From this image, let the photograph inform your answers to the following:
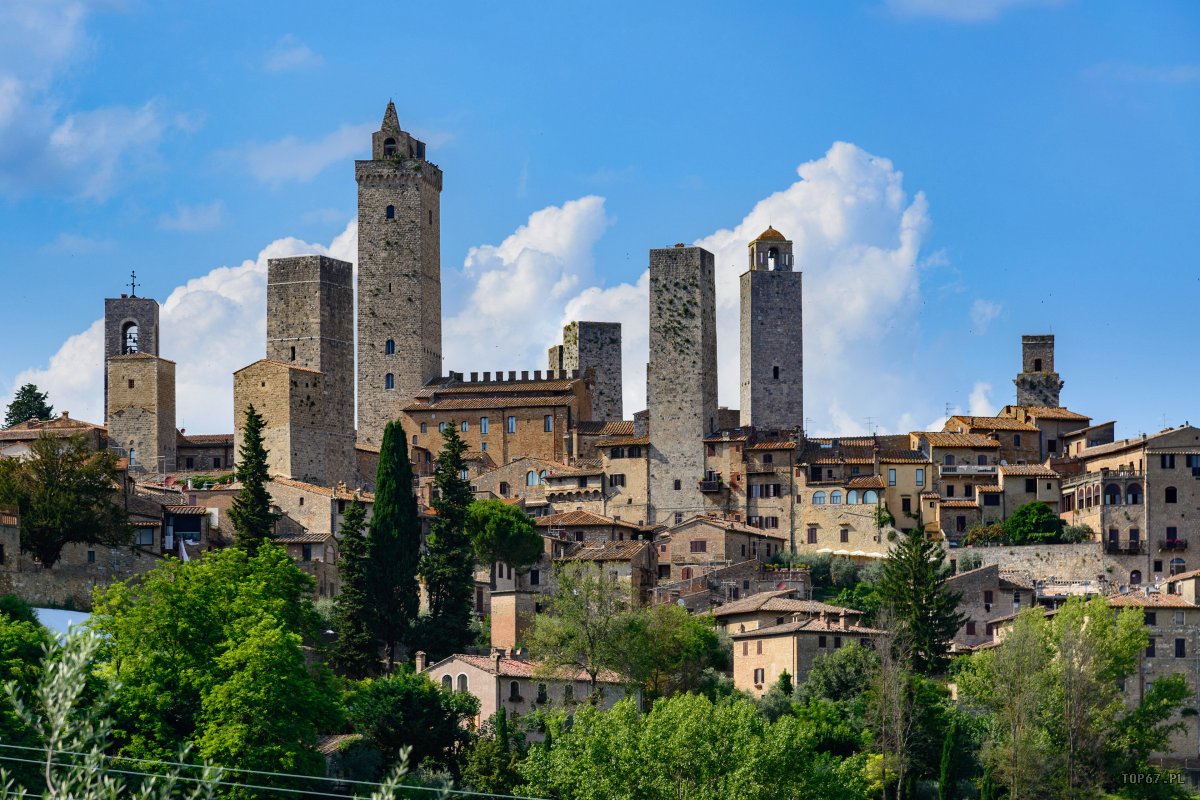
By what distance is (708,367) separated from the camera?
8956 centimetres

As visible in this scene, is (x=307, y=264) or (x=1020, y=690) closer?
(x=1020, y=690)

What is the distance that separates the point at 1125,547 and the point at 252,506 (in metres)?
31.6

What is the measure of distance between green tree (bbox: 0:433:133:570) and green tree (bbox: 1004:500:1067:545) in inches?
1282

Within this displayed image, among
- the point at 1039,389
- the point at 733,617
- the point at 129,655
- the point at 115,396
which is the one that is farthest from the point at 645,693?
the point at 1039,389

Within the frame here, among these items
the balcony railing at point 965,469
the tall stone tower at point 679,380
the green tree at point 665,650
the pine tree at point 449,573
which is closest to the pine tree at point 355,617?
the pine tree at point 449,573

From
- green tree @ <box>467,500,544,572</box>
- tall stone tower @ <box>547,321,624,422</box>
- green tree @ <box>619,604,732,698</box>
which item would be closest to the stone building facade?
green tree @ <box>467,500,544,572</box>

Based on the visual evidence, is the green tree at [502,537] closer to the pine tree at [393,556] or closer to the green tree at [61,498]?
the pine tree at [393,556]

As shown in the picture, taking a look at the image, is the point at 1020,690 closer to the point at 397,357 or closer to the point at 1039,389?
the point at 1039,389

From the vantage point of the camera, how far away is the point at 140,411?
88.3 metres

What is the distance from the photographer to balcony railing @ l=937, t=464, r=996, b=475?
8669cm

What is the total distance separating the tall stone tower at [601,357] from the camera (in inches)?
4102

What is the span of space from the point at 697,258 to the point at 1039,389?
18235 millimetres

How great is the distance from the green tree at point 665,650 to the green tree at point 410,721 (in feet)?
25.8

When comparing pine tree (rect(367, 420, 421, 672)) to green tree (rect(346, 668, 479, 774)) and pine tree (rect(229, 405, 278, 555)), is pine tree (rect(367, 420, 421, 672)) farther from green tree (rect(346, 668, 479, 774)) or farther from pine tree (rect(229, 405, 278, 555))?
green tree (rect(346, 668, 479, 774))
